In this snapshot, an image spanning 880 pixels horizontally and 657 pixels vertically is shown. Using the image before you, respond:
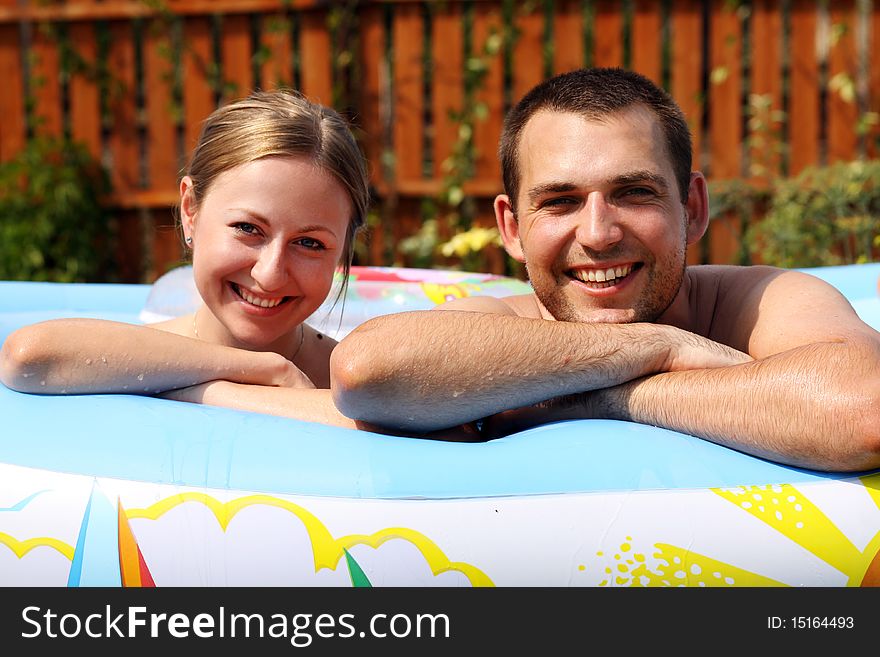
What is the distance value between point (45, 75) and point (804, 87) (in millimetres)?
4495

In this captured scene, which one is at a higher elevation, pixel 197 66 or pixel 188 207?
pixel 197 66

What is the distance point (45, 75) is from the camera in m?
6.70

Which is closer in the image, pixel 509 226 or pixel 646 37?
pixel 509 226

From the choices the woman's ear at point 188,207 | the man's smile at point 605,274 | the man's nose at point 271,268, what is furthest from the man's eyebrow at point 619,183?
the woman's ear at point 188,207

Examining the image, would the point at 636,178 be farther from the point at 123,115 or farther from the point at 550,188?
the point at 123,115

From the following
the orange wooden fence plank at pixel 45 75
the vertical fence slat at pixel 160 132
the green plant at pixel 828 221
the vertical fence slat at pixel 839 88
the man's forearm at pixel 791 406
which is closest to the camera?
the man's forearm at pixel 791 406

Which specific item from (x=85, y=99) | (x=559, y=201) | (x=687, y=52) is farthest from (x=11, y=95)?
(x=559, y=201)

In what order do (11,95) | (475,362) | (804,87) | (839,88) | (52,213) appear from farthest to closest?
1. (11,95)
2. (52,213)
3. (804,87)
4. (839,88)
5. (475,362)

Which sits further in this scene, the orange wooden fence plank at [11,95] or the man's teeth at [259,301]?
the orange wooden fence plank at [11,95]

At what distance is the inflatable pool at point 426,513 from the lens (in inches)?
71.8

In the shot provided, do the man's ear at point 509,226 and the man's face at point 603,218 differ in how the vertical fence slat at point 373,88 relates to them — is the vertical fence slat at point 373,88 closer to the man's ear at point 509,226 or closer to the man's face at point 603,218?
the man's ear at point 509,226
